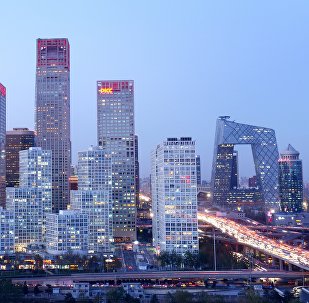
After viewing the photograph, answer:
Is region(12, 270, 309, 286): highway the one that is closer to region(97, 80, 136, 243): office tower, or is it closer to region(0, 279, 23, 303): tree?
region(0, 279, 23, 303): tree

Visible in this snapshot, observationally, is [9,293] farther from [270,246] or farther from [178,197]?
[270,246]

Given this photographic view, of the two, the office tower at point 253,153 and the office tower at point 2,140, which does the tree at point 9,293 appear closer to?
the office tower at point 2,140

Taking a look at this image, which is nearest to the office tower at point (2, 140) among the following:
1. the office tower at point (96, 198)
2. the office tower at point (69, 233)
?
the office tower at point (96, 198)

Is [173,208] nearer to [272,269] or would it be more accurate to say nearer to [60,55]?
[272,269]

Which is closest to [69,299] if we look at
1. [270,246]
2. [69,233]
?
[69,233]

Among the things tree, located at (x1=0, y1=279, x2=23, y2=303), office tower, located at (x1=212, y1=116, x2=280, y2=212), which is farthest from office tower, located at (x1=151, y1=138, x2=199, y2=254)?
office tower, located at (x1=212, y1=116, x2=280, y2=212)
